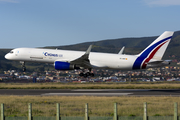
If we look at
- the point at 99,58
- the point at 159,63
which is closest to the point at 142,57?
the point at 159,63

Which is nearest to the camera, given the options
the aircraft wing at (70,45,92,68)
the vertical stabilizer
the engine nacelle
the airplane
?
the aircraft wing at (70,45,92,68)

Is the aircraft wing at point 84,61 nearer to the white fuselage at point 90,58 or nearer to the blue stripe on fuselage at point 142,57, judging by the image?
the white fuselage at point 90,58

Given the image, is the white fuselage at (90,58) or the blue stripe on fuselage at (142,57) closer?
the white fuselage at (90,58)

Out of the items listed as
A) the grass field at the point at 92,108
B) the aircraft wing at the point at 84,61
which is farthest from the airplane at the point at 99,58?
the grass field at the point at 92,108

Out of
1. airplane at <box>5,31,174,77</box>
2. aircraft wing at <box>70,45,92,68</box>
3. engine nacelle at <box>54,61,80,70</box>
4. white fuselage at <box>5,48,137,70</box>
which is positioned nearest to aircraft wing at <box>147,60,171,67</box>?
airplane at <box>5,31,174,77</box>

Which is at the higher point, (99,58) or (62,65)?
(99,58)

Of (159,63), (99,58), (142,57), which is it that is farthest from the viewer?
(142,57)

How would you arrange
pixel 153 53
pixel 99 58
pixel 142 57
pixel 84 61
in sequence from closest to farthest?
1. pixel 84 61
2. pixel 99 58
3. pixel 142 57
4. pixel 153 53

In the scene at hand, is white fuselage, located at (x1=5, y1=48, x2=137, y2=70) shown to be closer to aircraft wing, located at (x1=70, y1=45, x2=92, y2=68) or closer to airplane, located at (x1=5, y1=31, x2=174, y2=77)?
airplane, located at (x1=5, y1=31, x2=174, y2=77)

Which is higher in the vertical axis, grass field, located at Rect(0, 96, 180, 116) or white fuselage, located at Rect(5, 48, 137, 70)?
white fuselage, located at Rect(5, 48, 137, 70)

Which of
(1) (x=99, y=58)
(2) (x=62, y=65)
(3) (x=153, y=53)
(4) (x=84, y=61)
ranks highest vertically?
(3) (x=153, y=53)

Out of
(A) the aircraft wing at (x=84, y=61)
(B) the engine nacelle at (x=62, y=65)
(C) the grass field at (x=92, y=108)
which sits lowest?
(C) the grass field at (x=92, y=108)

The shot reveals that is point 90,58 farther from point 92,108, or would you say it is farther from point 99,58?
point 92,108

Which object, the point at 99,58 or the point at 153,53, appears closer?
the point at 99,58
